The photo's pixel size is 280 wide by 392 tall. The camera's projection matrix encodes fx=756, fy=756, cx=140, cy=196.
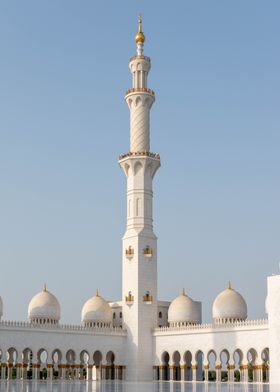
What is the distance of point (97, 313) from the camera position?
2432 inches

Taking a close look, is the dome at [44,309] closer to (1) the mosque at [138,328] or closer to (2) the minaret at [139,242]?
(1) the mosque at [138,328]

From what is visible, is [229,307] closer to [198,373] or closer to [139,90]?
[198,373]

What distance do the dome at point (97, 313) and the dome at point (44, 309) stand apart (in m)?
3.09

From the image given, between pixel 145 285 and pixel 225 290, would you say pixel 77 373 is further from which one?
pixel 225 290

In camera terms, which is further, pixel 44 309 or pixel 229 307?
pixel 44 309

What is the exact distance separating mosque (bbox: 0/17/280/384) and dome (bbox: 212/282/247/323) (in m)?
0.08

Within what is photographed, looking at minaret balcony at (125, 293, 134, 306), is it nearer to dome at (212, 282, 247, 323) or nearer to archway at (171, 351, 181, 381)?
archway at (171, 351, 181, 381)

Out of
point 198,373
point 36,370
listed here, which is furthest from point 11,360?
point 198,373

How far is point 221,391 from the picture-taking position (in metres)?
30.7

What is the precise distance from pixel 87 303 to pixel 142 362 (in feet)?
24.1

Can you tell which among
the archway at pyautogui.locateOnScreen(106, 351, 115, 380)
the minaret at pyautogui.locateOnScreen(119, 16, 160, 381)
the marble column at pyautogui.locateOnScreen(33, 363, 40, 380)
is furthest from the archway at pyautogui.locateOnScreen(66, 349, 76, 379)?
the minaret at pyautogui.locateOnScreen(119, 16, 160, 381)

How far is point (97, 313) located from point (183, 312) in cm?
710

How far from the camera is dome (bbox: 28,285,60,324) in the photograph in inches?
2313

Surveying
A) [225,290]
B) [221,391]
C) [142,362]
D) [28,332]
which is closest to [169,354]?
[142,362]
